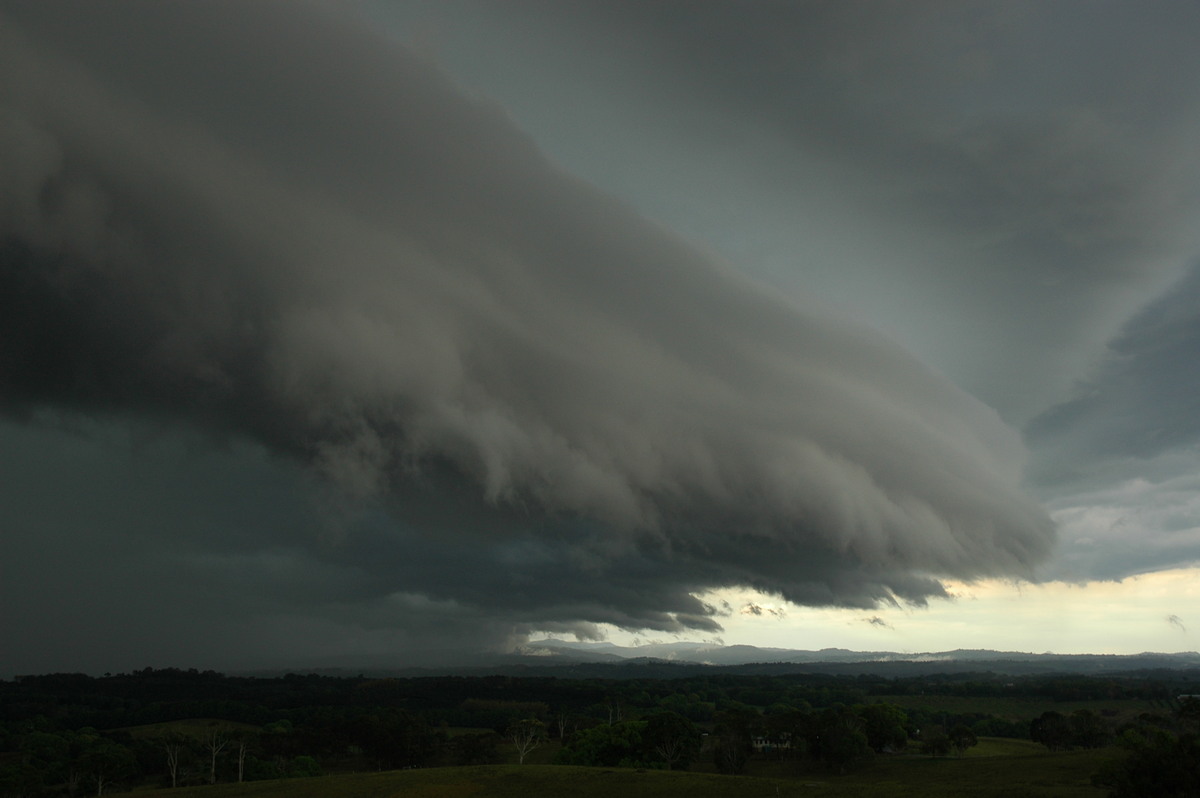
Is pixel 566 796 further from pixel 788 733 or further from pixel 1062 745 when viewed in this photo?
pixel 1062 745

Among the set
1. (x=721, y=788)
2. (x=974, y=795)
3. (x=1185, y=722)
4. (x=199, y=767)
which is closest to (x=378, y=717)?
(x=199, y=767)

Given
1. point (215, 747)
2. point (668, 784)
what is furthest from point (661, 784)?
point (215, 747)

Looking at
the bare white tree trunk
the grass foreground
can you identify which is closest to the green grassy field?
the grass foreground

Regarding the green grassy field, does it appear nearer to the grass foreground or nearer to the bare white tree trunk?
the grass foreground

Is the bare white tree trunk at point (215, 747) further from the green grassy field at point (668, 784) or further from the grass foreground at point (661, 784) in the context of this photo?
the grass foreground at point (661, 784)

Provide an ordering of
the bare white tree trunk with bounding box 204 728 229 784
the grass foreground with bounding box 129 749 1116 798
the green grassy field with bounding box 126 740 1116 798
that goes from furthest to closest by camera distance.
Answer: the bare white tree trunk with bounding box 204 728 229 784, the grass foreground with bounding box 129 749 1116 798, the green grassy field with bounding box 126 740 1116 798
